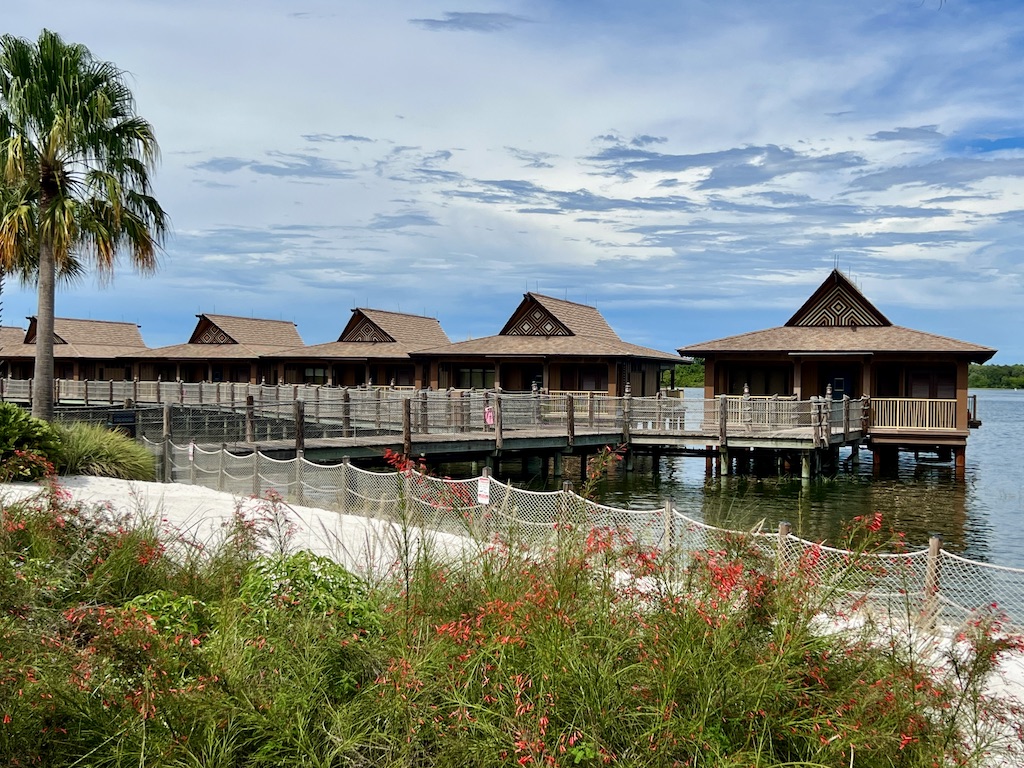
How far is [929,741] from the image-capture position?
5.05m

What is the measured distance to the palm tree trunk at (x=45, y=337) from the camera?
21953 mm

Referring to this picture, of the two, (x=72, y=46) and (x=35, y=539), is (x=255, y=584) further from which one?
(x=72, y=46)

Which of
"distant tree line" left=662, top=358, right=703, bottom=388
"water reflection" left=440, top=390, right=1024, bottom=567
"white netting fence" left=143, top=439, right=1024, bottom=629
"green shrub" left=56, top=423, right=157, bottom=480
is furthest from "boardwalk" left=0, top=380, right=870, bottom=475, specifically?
"distant tree line" left=662, top=358, right=703, bottom=388

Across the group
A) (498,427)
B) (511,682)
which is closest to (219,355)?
(498,427)

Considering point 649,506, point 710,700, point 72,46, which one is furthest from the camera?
point 649,506

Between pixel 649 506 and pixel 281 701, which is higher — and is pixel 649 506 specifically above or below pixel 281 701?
below

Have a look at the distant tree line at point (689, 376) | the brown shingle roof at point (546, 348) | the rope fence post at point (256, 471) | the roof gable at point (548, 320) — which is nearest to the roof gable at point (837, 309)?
the brown shingle roof at point (546, 348)

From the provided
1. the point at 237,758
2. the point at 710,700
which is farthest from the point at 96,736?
the point at 710,700

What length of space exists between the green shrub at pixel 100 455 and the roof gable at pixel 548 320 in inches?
1148

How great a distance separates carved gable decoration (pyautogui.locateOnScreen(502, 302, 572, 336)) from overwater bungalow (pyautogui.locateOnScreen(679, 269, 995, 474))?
32.6 feet

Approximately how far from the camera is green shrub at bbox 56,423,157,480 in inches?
685

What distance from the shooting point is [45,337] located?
22.3 m

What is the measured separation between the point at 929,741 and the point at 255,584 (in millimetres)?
4332

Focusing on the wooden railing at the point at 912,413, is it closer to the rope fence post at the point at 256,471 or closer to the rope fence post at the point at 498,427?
the rope fence post at the point at 498,427
